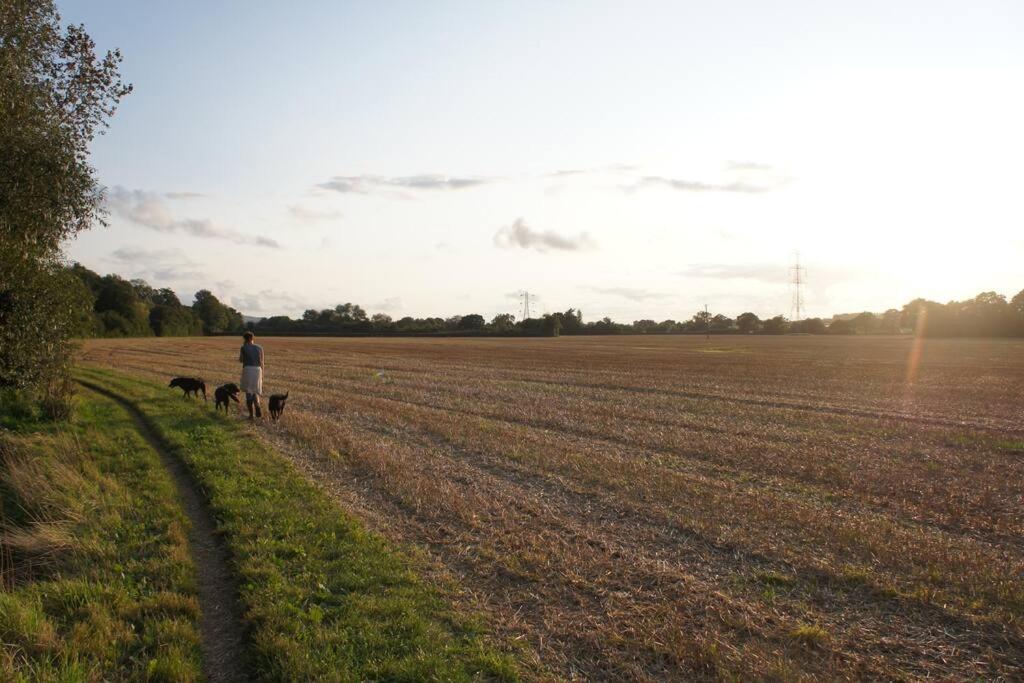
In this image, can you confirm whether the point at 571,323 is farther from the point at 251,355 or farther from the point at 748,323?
the point at 251,355

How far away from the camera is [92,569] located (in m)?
7.36

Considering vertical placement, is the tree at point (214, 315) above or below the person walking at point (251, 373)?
above

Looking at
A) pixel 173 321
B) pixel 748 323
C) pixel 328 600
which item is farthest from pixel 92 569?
pixel 748 323

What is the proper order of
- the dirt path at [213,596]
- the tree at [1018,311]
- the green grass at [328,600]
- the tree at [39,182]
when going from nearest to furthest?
the green grass at [328,600] → the dirt path at [213,596] → the tree at [39,182] → the tree at [1018,311]

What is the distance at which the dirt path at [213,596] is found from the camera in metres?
5.61

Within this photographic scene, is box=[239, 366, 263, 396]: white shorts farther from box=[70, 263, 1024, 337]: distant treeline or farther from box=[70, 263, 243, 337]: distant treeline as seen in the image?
box=[70, 263, 1024, 337]: distant treeline

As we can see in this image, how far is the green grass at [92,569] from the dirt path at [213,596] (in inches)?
4.6

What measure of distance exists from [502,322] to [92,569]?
449 feet

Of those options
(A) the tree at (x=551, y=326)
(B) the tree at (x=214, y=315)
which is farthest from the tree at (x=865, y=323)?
(B) the tree at (x=214, y=315)

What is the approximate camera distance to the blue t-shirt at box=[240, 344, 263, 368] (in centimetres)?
1720

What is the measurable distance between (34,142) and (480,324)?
5041 inches

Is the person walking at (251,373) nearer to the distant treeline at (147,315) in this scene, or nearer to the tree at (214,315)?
the distant treeline at (147,315)

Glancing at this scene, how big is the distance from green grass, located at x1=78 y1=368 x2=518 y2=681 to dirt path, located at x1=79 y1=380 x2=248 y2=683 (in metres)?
0.14

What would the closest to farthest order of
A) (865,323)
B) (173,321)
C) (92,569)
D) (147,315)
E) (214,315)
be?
(92,569) → (147,315) → (173,321) → (865,323) → (214,315)
